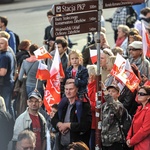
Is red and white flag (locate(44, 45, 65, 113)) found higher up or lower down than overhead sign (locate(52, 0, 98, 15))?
lower down

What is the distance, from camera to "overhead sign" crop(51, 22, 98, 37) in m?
8.73

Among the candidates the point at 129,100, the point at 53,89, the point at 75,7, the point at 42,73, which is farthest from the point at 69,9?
the point at 42,73

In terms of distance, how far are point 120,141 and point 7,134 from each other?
63.7 inches

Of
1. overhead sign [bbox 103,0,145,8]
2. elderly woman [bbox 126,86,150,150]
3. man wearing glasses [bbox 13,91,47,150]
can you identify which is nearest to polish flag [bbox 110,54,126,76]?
elderly woman [bbox 126,86,150,150]

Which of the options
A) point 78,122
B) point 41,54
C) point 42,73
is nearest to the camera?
point 78,122

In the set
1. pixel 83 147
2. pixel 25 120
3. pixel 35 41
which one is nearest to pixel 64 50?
pixel 25 120

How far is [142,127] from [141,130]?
0.04 metres

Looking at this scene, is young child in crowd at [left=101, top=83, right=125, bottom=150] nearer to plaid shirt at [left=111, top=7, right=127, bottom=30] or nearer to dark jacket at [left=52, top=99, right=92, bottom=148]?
dark jacket at [left=52, top=99, right=92, bottom=148]

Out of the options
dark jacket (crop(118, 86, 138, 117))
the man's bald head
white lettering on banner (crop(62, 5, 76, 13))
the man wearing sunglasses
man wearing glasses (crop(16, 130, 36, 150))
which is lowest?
man wearing glasses (crop(16, 130, 36, 150))

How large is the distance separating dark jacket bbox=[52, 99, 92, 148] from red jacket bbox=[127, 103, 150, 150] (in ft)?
1.98

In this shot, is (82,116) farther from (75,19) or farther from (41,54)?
(41,54)

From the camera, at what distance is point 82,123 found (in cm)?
938

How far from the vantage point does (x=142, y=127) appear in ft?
30.0

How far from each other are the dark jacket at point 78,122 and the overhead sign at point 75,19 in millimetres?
1261
